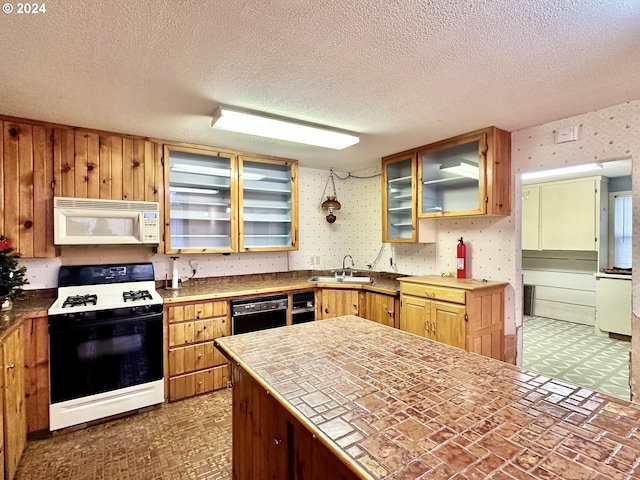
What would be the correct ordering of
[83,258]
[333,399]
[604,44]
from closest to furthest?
1. [333,399]
2. [604,44]
3. [83,258]

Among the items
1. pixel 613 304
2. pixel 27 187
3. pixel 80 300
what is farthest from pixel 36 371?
pixel 613 304

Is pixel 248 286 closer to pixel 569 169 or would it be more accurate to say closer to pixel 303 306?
pixel 303 306

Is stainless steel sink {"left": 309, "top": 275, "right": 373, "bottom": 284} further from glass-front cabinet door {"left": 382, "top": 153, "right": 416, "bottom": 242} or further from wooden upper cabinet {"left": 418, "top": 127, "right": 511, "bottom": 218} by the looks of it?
wooden upper cabinet {"left": 418, "top": 127, "right": 511, "bottom": 218}

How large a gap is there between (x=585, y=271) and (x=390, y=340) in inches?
207

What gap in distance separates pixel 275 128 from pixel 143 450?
8.30ft

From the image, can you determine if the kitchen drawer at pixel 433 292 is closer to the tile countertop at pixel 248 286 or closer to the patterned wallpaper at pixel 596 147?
the tile countertop at pixel 248 286

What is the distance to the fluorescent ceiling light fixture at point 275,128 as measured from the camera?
2.41m

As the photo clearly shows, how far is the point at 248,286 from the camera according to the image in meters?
3.56

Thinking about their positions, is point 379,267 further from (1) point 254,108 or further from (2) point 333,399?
(2) point 333,399

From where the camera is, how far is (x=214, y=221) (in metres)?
3.64

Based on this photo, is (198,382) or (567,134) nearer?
(567,134)

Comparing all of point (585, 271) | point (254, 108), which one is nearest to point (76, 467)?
point (254, 108)

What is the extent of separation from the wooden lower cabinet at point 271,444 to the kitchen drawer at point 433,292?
2032 millimetres

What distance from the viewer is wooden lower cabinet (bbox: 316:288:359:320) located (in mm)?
3777
